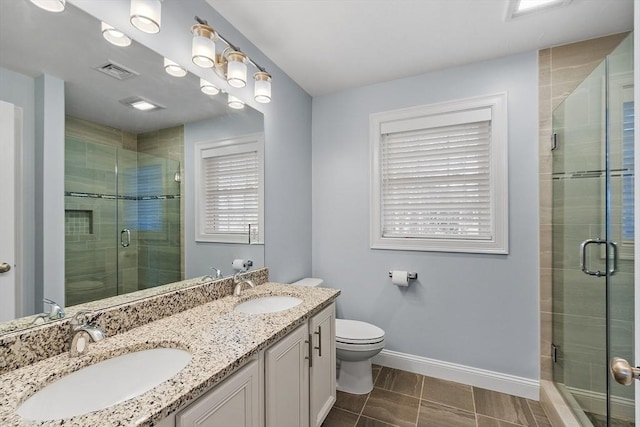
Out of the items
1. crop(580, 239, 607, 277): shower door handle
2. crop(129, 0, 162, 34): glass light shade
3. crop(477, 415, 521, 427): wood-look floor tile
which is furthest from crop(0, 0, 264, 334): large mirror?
crop(580, 239, 607, 277): shower door handle

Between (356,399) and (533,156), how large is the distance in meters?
2.14

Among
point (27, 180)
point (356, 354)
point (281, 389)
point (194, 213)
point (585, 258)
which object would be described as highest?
point (27, 180)

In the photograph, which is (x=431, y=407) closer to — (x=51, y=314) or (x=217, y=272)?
(x=217, y=272)

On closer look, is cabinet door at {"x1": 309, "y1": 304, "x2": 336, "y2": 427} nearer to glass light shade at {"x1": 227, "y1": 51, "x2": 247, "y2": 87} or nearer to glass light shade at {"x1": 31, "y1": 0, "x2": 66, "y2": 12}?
glass light shade at {"x1": 227, "y1": 51, "x2": 247, "y2": 87}

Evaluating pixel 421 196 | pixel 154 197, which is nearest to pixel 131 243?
pixel 154 197

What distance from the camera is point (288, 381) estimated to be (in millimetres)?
1339

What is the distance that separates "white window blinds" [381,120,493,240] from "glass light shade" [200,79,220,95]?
1.45m

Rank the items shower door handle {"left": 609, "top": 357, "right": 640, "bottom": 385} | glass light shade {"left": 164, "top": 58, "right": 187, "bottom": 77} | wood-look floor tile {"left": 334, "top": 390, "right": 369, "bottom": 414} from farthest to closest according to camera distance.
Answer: wood-look floor tile {"left": 334, "top": 390, "right": 369, "bottom": 414}
glass light shade {"left": 164, "top": 58, "right": 187, "bottom": 77}
shower door handle {"left": 609, "top": 357, "right": 640, "bottom": 385}

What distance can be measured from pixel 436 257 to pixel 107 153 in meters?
2.23

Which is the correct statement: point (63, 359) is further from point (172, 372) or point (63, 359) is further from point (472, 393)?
point (472, 393)

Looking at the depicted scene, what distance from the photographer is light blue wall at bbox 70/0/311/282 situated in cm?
145

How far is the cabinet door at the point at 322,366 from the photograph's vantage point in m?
1.57

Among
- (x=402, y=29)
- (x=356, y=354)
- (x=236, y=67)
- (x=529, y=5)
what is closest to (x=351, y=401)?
(x=356, y=354)

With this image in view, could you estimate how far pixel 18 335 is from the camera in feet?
2.96
